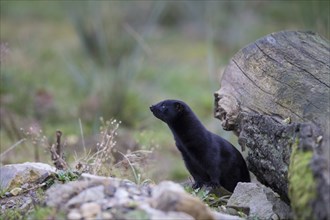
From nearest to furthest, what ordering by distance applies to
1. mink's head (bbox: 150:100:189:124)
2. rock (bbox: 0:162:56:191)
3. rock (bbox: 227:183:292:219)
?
rock (bbox: 227:183:292:219) → rock (bbox: 0:162:56:191) → mink's head (bbox: 150:100:189:124)

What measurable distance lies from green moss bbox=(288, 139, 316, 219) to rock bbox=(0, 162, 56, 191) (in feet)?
5.99

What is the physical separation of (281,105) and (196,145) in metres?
0.78

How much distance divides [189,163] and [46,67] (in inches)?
265

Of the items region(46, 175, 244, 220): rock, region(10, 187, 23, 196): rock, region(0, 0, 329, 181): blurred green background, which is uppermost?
region(46, 175, 244, 220): rock

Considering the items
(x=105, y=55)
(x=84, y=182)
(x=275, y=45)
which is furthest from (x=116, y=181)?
(x=105, y=55)

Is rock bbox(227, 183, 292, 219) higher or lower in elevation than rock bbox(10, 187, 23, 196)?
lower

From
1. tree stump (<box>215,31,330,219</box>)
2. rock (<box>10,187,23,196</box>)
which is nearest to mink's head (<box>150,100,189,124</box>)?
tree stump (<box>215,31,330,219</box>)

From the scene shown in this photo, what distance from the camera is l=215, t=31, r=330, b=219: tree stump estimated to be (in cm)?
342

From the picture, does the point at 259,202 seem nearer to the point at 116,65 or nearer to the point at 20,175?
the point at 20,175

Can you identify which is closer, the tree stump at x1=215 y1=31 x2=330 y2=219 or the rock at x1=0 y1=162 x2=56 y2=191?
the tree stump at x1=215 y1=31 x2=330 y2=219

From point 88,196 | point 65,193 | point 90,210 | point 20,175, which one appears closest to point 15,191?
point 20,175

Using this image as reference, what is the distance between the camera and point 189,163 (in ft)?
16.0

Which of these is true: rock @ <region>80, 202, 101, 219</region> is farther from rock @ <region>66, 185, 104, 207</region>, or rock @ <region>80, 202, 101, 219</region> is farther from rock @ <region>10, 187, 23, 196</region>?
rock @ <region>10, 187, 23, 196</region>

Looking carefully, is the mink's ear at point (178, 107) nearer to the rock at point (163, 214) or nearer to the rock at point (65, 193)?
the rock at point (65, 193)
